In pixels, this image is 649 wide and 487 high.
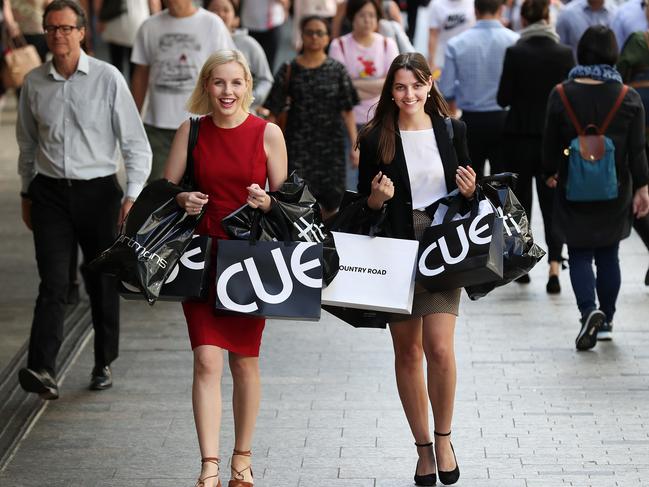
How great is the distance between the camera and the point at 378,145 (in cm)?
630

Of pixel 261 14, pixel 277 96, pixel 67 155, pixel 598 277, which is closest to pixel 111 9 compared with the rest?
pixel 261 14

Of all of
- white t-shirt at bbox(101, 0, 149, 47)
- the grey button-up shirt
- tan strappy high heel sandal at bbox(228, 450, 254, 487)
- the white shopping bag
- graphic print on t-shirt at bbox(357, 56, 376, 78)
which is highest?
the white shopping bag

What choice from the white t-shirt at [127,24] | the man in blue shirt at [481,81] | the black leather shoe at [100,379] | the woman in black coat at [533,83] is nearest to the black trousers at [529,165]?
the woman in black coat at [533,83]

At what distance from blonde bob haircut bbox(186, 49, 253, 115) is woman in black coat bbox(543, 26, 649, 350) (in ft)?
9.90

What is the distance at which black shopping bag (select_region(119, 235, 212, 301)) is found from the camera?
609 cm

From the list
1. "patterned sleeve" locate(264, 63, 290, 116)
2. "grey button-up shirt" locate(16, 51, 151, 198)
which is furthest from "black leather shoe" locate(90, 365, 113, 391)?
"patterned sleeve" locate(264, 63, 290, 116)

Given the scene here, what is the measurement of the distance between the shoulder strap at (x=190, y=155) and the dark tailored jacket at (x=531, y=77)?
489cm

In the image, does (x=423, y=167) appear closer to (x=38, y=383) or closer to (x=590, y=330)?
(x=38, y=383)

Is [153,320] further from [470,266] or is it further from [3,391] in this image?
[470,266]

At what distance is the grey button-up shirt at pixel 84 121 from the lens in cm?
784

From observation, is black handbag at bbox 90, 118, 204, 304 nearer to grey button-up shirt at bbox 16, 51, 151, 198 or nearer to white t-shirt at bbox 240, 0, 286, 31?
grey button-up shirt at bbox 16, 51, 151, 198

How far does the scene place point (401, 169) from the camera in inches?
247

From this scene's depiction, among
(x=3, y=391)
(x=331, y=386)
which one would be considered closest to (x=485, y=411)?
(x=331, y=386)

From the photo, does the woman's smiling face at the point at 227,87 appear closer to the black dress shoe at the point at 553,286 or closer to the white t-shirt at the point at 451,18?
the black dress shoe at the point at 553,286
